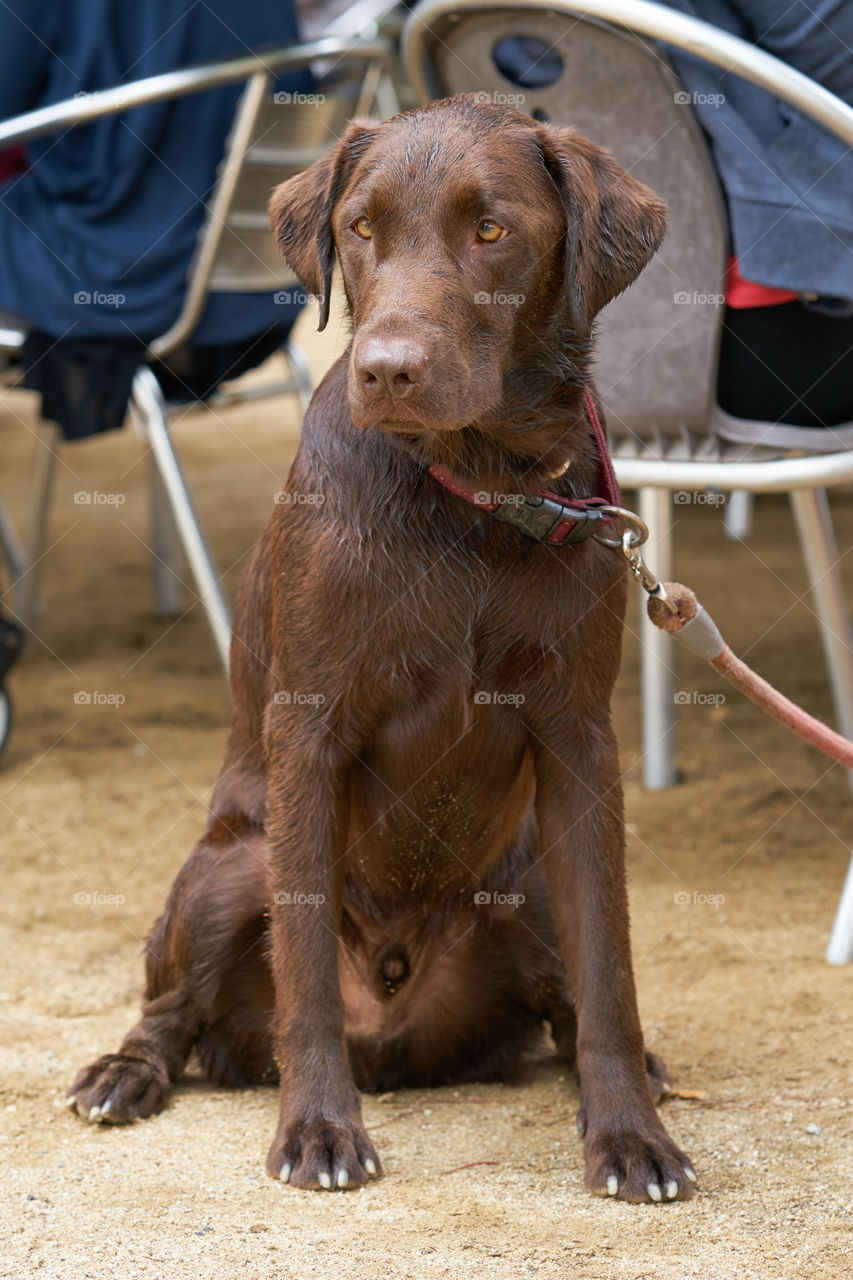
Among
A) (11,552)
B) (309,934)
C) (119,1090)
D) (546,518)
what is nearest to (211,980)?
(119,1090)

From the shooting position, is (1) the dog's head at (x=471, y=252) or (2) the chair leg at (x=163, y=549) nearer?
(1) the dog's head at (x=471, y=252)

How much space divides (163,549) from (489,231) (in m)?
3.18

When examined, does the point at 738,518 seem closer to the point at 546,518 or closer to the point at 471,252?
the point at 546,518

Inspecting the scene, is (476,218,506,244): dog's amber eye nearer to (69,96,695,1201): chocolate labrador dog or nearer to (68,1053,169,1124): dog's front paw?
(69,96,695,1201): chocolate labrador dog

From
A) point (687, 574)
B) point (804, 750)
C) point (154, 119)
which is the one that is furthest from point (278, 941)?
point (687, 574)

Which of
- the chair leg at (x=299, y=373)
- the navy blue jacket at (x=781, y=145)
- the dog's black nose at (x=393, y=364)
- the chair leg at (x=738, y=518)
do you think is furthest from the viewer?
the chair leg at (x=738, y=518)

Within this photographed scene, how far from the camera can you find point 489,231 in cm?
199

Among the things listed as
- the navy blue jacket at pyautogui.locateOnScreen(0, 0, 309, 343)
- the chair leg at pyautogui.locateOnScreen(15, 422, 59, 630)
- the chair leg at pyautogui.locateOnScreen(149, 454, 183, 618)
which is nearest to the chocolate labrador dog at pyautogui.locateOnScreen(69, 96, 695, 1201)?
the navy blue jacket at pyautogui.locateOnScreen(0, 0, 309, 343)

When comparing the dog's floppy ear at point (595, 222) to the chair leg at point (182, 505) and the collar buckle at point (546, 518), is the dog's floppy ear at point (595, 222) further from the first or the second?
the chair leg at point (182, 505)

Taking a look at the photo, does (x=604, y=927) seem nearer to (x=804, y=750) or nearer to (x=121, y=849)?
(x=121, y=849)

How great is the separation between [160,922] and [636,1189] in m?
0.89

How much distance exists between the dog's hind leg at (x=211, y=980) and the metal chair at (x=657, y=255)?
109cm

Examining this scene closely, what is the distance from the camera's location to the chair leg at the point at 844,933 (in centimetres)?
281

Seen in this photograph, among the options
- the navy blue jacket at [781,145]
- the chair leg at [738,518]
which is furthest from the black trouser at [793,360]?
the chair leg at [738,518]
